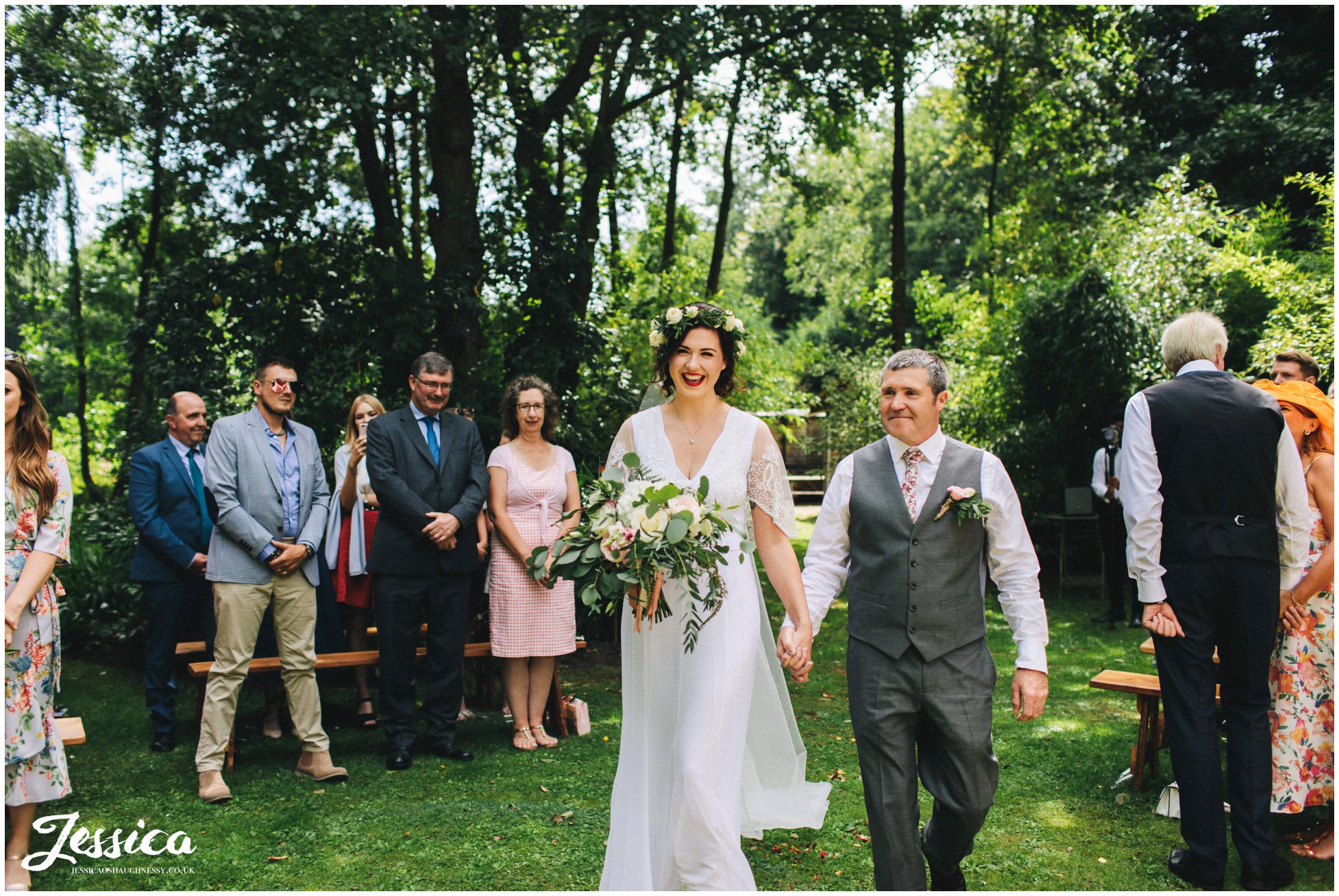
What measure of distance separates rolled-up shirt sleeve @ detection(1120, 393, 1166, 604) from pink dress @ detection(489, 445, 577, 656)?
145 inches

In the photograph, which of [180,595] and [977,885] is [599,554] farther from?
[180,595]

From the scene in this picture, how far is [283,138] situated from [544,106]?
299 cm

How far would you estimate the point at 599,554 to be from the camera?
3742 mm

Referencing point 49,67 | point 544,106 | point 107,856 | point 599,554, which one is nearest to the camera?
point 599,554

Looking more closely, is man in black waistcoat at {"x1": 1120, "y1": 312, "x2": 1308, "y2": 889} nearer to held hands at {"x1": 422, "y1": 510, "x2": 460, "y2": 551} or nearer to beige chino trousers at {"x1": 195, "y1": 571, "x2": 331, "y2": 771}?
held hands at {"x1": 422, "y1": 510, "x2": 460, "y2": 551}

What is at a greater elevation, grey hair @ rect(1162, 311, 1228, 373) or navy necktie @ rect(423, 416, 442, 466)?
grey hair @ rect(1162, 311, 1228, 373)

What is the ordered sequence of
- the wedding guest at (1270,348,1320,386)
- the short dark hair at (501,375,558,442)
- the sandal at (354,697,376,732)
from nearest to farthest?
1. the wedding guest at (1270,348,1320,386)
2. the short dark hair at (501,375,558,442)
3. the sandal at (354,697,376,732)

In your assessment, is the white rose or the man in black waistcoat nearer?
the white rose

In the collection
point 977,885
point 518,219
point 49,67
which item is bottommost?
point 977,885

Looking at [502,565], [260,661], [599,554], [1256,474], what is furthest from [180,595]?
[1256,474]

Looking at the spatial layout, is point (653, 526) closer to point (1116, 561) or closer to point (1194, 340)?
point (1194, 340)

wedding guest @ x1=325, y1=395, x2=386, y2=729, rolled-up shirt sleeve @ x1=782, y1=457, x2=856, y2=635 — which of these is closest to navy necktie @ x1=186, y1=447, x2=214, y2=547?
wedding guest @ x1=325, y1=395, x2=386, y2=729

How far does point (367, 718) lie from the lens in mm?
7082

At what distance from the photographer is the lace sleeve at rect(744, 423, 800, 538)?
406 centimetres
